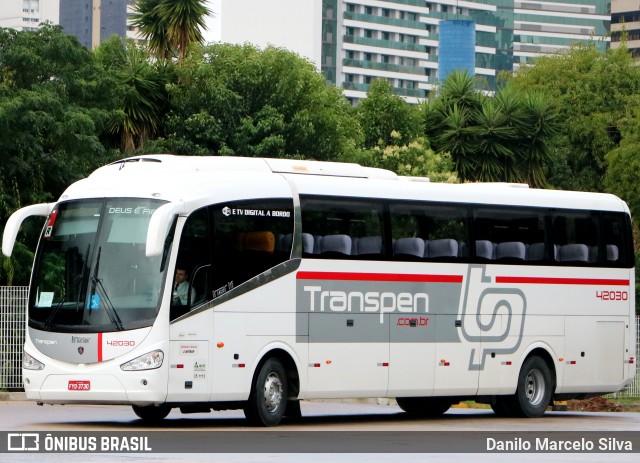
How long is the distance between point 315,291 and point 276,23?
132 m

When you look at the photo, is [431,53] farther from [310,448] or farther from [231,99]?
[310,448]

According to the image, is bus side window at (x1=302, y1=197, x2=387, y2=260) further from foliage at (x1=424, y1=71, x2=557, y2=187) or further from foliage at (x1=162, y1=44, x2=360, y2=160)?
foliage at (x1=424, y1=71, x2=557, y2=187)

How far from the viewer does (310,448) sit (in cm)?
1661

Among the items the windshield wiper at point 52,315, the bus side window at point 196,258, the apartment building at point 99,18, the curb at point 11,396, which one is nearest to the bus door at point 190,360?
the bus side window at point 196,258

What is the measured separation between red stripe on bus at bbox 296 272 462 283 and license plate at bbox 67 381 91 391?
341cm

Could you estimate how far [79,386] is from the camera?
18.9 meters

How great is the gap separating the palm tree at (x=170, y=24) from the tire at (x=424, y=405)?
1082 inches

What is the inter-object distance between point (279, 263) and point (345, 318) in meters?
1.58

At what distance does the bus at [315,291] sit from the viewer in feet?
62.7

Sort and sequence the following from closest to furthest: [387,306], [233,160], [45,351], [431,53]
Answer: [45,351]
[233,160]
[387,306]
[431,53]

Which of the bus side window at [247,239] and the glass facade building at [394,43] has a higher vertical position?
the glass facade building at [394,43]

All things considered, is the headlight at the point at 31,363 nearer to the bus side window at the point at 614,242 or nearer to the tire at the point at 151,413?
the tire at the point at 151,413
